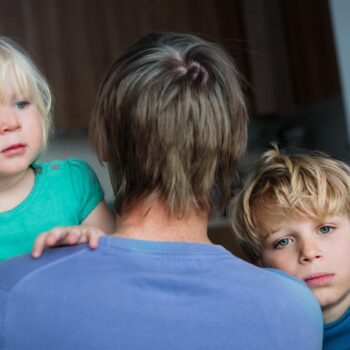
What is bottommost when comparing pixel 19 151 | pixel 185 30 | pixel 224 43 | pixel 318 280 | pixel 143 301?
pixel 318 280

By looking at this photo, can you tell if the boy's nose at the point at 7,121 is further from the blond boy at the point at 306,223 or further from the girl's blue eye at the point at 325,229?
the girl's blue eye at the point at 325,229

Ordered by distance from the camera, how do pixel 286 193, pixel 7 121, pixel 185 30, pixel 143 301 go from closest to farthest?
pixel 143 301 → pixel 7 121 → pixel 286 193 → pixel 185 30

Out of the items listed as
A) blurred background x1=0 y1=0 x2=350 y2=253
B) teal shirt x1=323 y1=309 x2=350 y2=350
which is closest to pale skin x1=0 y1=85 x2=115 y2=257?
teal shirt x1=323 y1=309 x2=350 y2=350

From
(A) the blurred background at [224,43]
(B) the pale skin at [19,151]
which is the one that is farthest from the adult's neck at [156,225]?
(A) the blurred background at [224,43]

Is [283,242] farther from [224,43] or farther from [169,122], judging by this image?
[224,43]

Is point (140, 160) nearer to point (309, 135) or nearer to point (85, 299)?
point (85, 299)

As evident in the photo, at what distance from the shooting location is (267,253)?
4.19 ft

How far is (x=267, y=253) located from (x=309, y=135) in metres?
3.05

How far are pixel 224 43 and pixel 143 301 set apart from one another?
324 centimetres

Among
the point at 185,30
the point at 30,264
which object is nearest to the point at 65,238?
the point at 30,264

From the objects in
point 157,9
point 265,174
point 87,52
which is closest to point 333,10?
point 157,9

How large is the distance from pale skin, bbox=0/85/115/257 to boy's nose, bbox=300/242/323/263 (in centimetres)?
35

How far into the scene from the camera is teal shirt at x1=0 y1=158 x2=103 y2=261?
1192mm

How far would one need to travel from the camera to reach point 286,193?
125 cm
